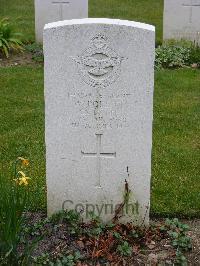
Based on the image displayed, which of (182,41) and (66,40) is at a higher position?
(66,40)

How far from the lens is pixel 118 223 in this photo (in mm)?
4863

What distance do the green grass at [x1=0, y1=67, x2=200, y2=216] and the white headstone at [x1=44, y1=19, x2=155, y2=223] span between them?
18.1 inches

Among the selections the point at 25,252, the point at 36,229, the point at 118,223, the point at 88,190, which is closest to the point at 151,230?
the point at 118,223

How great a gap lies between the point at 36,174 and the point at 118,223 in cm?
139

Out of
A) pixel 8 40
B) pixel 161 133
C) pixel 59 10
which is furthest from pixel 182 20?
pixel 161 133

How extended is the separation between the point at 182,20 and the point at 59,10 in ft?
7.22

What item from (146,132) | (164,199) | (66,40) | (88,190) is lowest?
(164,199)

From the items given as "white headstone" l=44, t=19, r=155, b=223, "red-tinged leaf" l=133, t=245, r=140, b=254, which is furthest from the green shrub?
"red-tinged leaf" l=133, t=245, r=140, b=254

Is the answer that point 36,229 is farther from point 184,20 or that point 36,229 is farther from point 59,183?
point 184,20

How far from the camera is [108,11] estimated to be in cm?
1419

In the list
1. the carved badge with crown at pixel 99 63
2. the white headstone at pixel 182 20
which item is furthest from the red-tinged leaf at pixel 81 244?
the white headstone at pixel 182 20

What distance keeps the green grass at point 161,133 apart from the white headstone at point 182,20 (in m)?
1.55

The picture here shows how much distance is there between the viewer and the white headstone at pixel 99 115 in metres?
4.45

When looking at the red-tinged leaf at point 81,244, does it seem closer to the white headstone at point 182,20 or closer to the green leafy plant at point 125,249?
the green leafy plant at point 125,249
